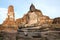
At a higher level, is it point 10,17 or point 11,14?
point 11,14

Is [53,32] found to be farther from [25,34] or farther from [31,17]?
[31,17]

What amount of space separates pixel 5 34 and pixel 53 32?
1511mm

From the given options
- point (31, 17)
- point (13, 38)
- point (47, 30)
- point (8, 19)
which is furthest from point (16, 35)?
point (8, 19)

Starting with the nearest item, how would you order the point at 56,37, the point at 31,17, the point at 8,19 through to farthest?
the point at 56,37, the point at 31,17, the point at 8,19

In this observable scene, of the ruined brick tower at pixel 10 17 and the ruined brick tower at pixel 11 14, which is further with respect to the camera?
the ruined brick tower at pixel 11 14

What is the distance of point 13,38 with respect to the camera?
579 cm

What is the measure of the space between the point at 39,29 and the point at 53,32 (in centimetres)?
59

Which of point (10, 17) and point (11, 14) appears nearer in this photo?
point (10, 17)

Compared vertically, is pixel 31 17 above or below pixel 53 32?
above

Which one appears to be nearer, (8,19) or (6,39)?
(6,39)

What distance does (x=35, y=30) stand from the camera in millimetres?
6109

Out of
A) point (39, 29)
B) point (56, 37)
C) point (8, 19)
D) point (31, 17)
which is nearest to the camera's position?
point (56, 37)

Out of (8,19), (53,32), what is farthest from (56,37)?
(8,19)

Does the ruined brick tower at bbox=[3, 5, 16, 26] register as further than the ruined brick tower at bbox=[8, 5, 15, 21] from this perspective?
No
